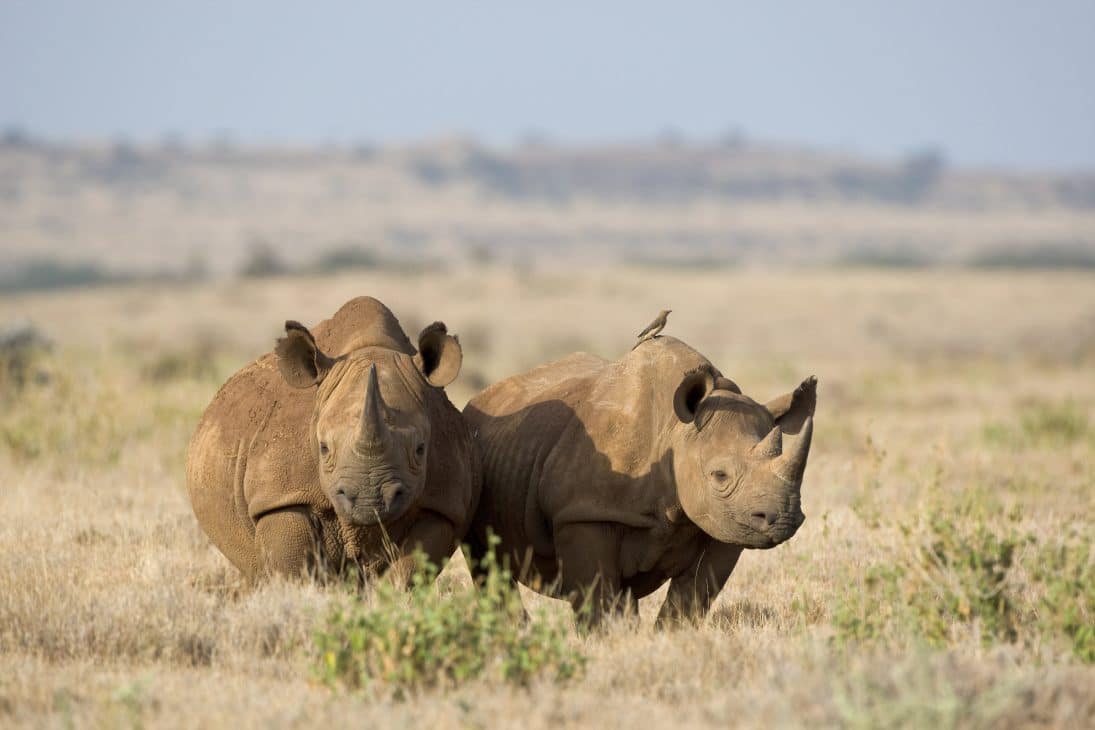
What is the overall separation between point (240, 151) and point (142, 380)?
433 feet

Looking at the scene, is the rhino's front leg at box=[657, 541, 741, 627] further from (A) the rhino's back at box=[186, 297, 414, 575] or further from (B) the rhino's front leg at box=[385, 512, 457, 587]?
(A) the rhino's back at box=[186, 297, 414, 575]

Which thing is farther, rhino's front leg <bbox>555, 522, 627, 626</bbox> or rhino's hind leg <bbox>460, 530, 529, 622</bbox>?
rhino's hind leg <bbox>460, 530, 529, 622</bbox>

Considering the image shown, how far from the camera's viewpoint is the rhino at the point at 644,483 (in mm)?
7066

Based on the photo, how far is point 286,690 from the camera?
6.05 m

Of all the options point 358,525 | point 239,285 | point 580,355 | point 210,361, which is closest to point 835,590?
point 580,355

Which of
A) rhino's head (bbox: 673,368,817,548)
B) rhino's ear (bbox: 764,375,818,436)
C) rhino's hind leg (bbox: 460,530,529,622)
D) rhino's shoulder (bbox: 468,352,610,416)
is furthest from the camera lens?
rhino's shoulder (bbox: 468,352,610,416)

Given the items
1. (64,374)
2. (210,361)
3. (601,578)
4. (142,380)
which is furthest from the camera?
(210,361)

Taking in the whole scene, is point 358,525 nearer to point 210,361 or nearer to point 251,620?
point 251,620

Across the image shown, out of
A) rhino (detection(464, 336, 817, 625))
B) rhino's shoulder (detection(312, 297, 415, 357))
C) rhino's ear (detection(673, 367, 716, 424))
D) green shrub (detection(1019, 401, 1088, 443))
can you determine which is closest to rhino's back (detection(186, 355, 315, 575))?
rhino's shoulder (detection(312, 297, 415, 357))

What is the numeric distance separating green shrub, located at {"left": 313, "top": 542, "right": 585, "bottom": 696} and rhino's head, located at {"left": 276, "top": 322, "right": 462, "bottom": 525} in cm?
54

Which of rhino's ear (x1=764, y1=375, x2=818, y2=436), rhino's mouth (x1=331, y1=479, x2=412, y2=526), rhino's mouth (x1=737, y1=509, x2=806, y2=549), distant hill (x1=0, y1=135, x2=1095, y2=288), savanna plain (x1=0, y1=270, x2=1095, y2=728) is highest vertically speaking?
distant hill (x1=0, y1=135, x2=1095, y2=288)

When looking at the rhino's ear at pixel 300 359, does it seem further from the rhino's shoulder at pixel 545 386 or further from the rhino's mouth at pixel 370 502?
the rhino's shoulder at pixel 545 386

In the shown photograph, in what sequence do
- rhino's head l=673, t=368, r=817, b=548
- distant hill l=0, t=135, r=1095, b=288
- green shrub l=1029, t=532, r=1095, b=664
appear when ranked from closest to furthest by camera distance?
green shrub l=1029, t=532, r=1095, b=664 < rhino's head l=673, t=368, r=817, b=548 < distant hill l=0, t=135, r=1095, b=288

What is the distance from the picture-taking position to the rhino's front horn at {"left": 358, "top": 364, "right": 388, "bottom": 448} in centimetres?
668
